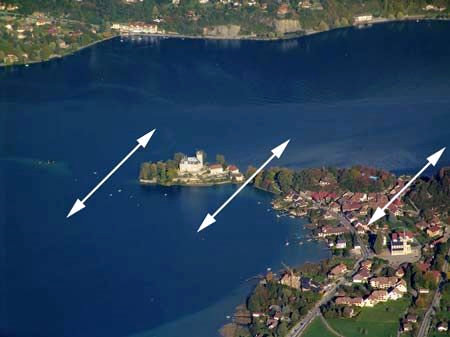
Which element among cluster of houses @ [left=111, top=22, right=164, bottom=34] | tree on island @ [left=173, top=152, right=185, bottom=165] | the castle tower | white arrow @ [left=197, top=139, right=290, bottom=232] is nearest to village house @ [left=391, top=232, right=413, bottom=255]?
white arrow @ [left=197, top=139, right=290, bottom=232]

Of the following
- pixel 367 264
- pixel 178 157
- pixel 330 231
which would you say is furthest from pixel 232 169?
pixel 367 264

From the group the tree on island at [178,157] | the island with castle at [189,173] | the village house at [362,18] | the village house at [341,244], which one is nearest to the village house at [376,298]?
the village house at [341,244]

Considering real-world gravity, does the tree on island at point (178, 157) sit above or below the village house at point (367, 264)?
above

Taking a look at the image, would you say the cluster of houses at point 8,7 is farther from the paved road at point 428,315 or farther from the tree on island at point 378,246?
the paved road at point 428,315

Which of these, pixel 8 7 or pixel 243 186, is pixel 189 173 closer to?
pixel 243 186

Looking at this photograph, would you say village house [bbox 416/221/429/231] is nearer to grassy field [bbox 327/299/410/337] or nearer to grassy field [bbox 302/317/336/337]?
grassy field [bbox 327/299/410/337]

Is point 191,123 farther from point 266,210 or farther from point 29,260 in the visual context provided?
point 29,260
